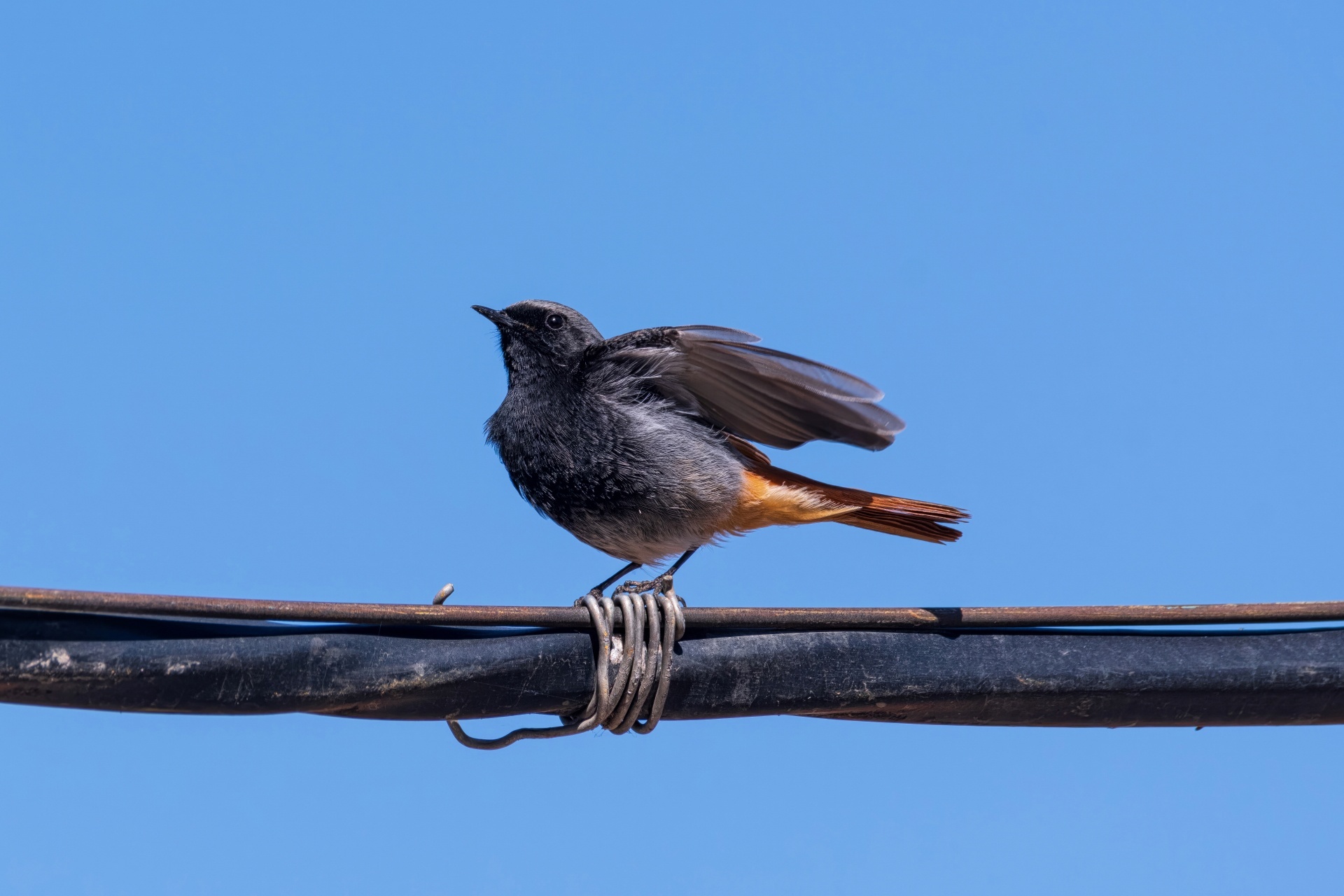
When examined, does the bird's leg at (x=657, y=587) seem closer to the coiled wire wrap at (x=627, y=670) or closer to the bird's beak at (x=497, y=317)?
the coiled wire wrap at (x=627, y=670)

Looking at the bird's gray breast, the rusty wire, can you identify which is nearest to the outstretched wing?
the bird's gray breast

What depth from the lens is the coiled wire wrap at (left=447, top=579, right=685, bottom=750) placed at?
3.06 m

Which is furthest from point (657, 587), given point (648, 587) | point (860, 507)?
point (860, 507)

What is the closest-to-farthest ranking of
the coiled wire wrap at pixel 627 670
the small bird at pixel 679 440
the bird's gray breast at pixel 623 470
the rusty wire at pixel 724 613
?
the rusty wire at pixel 724 613 < the coiled wire wrap at pixel 627 670 < the small bird at pixel 679 440 < the bird's gray breast at pixel 623 470

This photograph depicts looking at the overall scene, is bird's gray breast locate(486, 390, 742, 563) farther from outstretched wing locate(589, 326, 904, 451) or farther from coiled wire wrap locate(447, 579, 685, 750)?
coiled wire wrap locate(447, 579, 685, 750)

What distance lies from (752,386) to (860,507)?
2.70 ft

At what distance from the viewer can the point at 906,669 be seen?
3.26 m

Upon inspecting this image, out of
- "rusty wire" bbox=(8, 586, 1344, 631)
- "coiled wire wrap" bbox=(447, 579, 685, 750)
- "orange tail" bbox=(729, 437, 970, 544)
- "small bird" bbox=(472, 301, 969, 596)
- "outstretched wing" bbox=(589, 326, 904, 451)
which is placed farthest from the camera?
"orange tail" bbox=(729, 437, 970, 544)

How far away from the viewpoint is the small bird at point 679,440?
482 cm

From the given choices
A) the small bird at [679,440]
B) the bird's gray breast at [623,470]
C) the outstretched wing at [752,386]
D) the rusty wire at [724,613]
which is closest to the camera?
the rusty wire at [724,613]

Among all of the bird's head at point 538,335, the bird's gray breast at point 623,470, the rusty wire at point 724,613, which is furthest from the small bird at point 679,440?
the rusty wire at point 724,613

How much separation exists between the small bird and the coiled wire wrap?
1715 millimetres

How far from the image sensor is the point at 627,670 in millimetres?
3066

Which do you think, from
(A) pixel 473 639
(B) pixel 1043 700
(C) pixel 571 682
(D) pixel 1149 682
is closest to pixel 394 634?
(A) pixel 473 639
